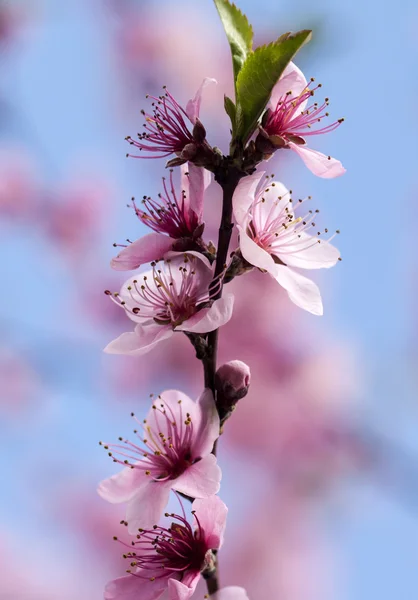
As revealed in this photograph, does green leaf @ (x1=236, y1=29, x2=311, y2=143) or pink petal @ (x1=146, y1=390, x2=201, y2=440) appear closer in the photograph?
green leaf @ (x1=236, y1=29, x2=311, y2=143)

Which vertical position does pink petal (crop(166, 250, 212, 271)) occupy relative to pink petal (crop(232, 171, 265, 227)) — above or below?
below

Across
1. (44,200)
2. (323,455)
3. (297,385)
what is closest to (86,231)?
(44,200)

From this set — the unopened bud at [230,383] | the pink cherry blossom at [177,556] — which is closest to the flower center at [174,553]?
the pink cherry blossom at [177,556]

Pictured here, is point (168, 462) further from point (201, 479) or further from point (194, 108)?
point (194, 108)

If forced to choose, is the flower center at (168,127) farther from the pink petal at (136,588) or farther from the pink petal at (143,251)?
the pink petal at (136,588)

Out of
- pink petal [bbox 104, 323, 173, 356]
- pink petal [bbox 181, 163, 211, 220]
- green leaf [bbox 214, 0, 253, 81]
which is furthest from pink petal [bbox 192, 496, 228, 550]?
green leaf [bbox 214, 0, 253, 81]

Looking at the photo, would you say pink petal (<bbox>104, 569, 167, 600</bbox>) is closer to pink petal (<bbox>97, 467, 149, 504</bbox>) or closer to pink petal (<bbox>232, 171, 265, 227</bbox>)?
pink petal (<bbox>97, 467, 149, 504</bbox>)
